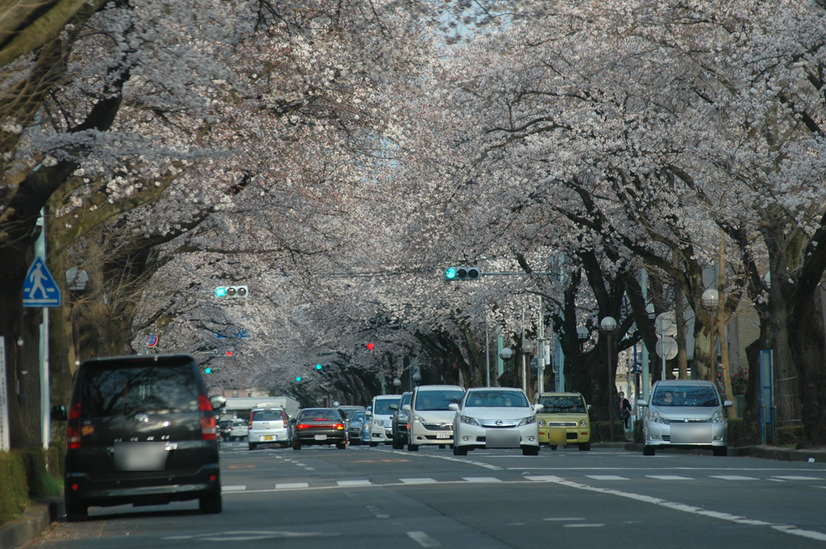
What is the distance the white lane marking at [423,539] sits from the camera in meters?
10.1

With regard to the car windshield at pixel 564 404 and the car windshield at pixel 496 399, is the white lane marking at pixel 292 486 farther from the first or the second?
the car windshield at pixel 564 404

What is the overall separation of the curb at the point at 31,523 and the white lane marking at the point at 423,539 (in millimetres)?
3555

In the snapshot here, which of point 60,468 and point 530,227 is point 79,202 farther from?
point 530,227

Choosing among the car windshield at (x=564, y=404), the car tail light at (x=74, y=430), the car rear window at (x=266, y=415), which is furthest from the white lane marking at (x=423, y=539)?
the car rear window at (x=266, y=415)

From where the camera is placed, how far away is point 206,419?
14.2 metres

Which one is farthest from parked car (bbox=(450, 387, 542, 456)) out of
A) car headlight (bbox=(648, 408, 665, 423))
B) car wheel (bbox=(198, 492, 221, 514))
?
car wheel (bbox=(198, 492, 221, 514))

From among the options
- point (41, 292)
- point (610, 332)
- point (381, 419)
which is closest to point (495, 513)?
point (41, 292)

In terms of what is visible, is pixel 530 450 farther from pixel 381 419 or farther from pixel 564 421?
pixel 381 419

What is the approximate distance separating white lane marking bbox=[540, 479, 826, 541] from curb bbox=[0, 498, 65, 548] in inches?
240

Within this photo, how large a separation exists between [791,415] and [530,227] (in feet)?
44.9

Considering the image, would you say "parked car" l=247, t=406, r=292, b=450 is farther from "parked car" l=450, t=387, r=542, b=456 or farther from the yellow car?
"parked car" l=450, t=387, r=542, b=456

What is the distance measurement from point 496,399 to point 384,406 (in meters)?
20.7

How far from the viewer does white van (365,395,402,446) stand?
4881 centimetres

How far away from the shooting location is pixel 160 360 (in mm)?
14117
